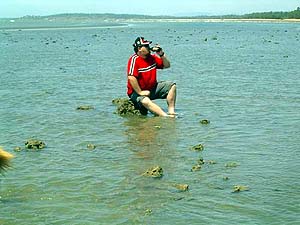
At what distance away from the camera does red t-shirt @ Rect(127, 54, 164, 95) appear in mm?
12852

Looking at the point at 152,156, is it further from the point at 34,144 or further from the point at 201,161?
the point at 34,144

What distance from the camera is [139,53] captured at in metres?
12.9

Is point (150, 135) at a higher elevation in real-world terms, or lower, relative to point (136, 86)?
lower

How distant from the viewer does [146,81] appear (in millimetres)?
13156

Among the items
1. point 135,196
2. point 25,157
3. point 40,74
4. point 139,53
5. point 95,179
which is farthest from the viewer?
point 40,74

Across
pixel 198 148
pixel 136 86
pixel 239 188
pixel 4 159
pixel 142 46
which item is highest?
pixel 4 159

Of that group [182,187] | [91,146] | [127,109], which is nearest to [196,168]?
[182,187]

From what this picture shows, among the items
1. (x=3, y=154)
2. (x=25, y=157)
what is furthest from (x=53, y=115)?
(x=3, y=154)

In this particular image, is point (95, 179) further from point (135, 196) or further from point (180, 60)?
point (180, 60)

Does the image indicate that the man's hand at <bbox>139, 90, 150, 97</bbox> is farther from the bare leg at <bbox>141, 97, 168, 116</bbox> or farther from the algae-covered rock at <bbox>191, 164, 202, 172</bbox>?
the algae-covered rock at <bbox>191, 164, 202, 172</bbox>

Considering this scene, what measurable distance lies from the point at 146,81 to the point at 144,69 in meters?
0.31

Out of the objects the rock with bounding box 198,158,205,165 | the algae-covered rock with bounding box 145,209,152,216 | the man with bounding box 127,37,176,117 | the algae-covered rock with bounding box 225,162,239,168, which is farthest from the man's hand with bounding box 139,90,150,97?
the algae-covered rock with bounding box 145,209,152,216

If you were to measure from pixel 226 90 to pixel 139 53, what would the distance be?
4.58 metres

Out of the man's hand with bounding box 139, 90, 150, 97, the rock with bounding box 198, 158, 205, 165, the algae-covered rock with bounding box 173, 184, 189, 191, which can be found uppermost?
the man's hand with bounding box 139, 90, 150, 97
